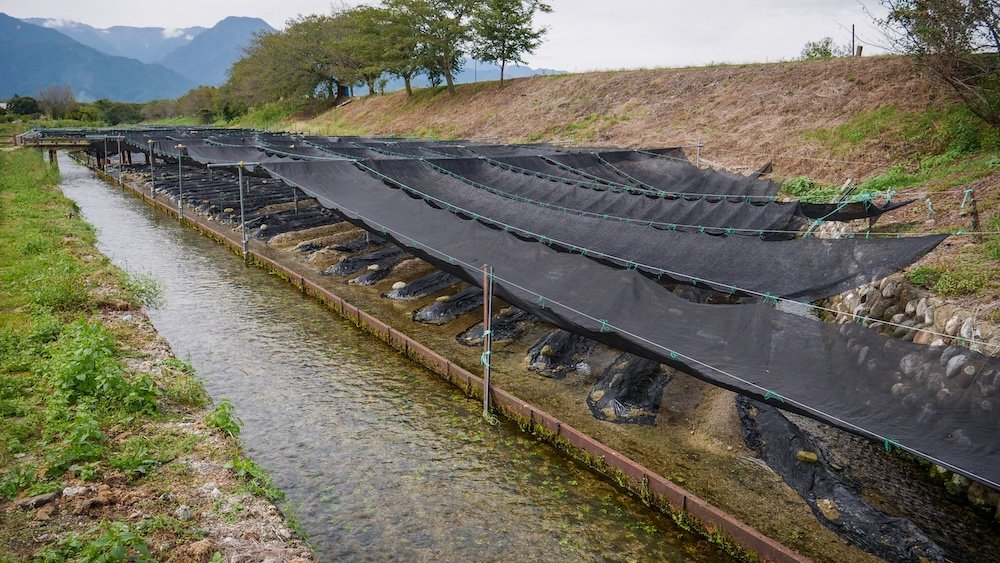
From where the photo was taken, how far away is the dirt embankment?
2017cm

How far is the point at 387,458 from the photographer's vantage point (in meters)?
6.65

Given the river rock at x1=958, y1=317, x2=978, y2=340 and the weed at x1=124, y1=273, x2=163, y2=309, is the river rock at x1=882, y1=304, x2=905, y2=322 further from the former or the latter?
the weed at x1=124, y1=273, x2=163, y2=309

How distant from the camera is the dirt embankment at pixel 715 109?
20.2 m

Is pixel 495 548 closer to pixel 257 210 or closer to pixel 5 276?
pixel 5 276

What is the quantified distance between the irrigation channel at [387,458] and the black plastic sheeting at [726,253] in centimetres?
377

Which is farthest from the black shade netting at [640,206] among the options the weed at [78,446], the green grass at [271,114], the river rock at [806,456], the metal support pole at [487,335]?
the green grass at [271,114]

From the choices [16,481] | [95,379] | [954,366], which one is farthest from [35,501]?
[954,366]

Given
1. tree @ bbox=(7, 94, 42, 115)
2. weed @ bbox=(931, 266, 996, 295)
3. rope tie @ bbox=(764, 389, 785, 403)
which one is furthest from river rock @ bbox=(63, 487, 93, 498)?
tree @ bbox=(7, 94, 42, 115)

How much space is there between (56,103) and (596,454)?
290ft

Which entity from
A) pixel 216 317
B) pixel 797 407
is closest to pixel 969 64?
pixel 797 407

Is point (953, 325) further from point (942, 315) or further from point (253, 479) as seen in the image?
point (253, 479)

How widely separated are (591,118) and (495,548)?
2967 cm

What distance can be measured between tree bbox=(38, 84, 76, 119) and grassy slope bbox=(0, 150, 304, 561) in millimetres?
74380

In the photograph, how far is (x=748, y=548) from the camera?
5.19m
